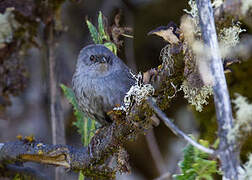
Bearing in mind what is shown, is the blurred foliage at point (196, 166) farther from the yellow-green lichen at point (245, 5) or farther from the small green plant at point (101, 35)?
the small green plant at point (101, 35)

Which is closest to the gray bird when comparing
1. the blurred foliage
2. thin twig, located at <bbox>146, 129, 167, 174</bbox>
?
the blurred foliage

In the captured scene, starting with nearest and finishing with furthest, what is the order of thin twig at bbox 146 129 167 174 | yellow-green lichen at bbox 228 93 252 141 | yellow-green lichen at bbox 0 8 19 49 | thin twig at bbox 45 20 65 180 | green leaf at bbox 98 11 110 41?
yellow-green lichen at bbox 228 93 252 141 → green leaf at bbox 98 11 110 41 → yellow-green lichen at bbox 0 8 19 49 → thin twig at bbox 45 20 65 180 → thin twig at bbox 146 129 167 174

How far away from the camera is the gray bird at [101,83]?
326 cm

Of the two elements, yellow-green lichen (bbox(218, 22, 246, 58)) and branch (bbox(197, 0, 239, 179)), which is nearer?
branch (bbox(197, 0, 239, 179))

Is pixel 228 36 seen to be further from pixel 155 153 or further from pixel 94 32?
pixel 155 153

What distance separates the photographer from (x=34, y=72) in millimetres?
5371

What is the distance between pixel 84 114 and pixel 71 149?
716 mm

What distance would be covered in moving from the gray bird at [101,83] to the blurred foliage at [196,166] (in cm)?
105

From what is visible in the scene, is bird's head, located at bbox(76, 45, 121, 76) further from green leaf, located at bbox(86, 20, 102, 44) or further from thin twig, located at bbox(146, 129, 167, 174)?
thin twig, located at bbox(146, 129, 167, 174)

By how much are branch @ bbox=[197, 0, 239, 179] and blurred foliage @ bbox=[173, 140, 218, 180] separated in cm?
50

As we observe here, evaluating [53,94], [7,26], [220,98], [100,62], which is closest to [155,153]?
[53,94]

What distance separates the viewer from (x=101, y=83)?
10.9ft

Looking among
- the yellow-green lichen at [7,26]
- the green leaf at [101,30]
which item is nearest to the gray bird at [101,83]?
the green leaf at [101,30]

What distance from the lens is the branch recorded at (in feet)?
5.25
